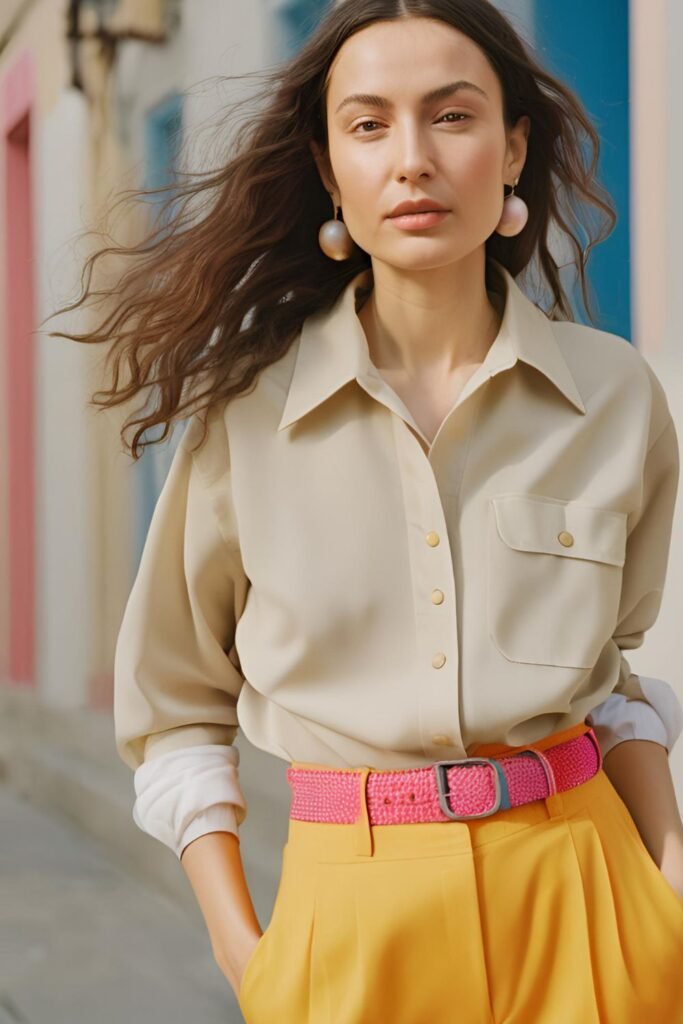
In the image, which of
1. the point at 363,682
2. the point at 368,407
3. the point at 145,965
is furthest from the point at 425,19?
the point at 145,965

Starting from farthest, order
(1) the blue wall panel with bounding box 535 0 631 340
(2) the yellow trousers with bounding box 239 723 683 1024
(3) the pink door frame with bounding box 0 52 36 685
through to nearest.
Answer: (3) the pink door frame with bounding box 0 52 36 685, (1) the blue wall panel with bounding box 535 0 631 340, (2) the yellow trousers with bounding box 239 723 683 1024

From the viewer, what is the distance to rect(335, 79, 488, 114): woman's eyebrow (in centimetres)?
143

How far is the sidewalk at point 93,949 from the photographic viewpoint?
362cm

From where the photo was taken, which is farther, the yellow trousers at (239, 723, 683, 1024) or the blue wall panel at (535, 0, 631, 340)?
the blue wall panel at (535, 0, 631, 340)

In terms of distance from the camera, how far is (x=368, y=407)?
1508mm

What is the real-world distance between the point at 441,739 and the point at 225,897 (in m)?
0.32

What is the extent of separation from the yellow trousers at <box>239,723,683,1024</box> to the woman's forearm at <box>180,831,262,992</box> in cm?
4

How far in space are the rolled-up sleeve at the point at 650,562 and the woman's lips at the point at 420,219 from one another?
14.2 inches

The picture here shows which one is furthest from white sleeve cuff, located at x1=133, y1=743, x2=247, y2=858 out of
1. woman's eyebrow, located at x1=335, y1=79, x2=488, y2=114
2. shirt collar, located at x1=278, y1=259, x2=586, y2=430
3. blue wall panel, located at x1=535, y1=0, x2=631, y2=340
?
blue wall panel, located at x1=535, y1=0, x2=631, y2=340

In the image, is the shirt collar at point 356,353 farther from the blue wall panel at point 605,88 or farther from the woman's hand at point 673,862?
the blue wall panel at point 605,88

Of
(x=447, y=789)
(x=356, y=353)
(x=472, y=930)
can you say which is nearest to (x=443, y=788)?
(x=447, y=789)

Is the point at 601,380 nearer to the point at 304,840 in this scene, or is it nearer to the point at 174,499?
the point at 174,499

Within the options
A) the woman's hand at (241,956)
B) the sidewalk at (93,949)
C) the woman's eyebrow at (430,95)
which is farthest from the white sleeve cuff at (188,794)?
the sidewalk at (93,949)

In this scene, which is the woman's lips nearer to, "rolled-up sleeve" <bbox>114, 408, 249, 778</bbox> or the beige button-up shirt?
the beige button-up shirt
